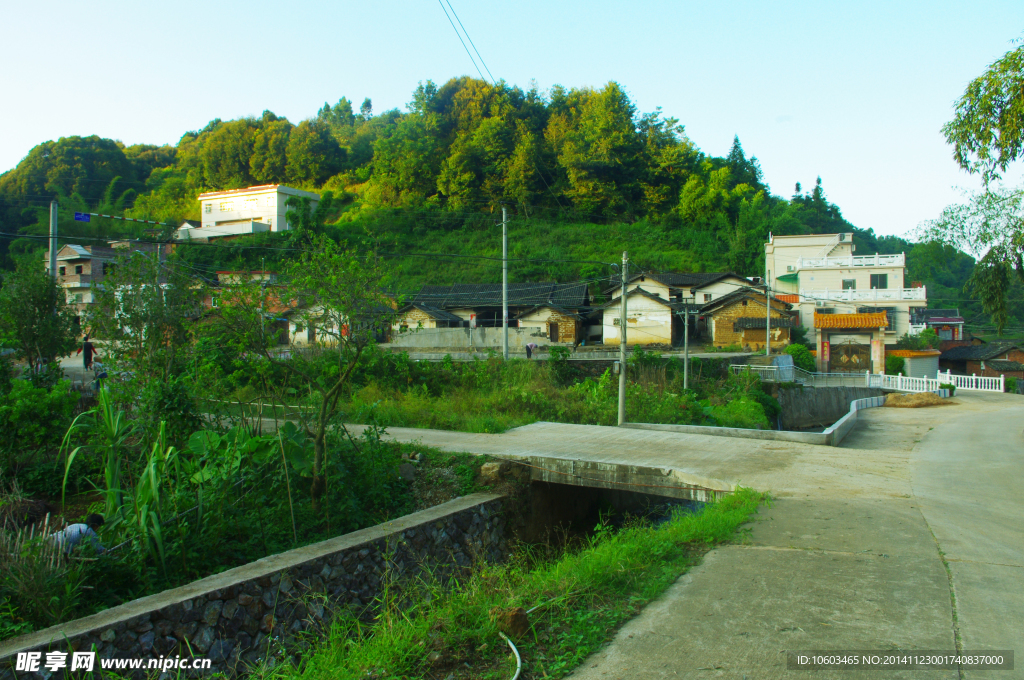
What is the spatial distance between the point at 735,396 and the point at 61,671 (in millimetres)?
20073

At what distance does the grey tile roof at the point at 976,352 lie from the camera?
3666cm

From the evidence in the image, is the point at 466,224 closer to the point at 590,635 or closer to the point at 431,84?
the point at 431,84

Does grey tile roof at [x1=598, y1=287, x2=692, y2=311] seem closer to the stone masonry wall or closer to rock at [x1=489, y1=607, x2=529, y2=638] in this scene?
the stone masonry wall

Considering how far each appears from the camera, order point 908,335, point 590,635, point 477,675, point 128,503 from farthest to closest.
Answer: point 908,335 < point 128,503 < point 590,635 < point 477,675

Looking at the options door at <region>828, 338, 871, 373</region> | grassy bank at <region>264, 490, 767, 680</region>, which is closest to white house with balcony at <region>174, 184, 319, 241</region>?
door at <region>828, 338, 871, 373</region>

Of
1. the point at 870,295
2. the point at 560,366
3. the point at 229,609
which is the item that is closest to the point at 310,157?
the point at 870,295

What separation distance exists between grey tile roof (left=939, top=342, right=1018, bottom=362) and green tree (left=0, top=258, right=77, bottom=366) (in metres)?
44.4

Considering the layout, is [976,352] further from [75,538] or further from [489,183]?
[75,538]

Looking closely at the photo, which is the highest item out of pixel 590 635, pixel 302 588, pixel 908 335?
pixel 908 335

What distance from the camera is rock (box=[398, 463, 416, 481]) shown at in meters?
8.83

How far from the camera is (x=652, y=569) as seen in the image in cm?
462

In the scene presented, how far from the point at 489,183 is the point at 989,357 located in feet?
136

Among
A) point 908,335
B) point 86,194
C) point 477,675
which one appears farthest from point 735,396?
point 86,194

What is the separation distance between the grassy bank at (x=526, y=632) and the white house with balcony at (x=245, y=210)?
51766 mm
